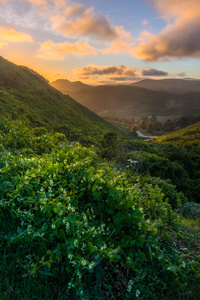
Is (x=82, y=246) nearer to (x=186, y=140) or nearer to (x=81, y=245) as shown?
(x=81, y=245)

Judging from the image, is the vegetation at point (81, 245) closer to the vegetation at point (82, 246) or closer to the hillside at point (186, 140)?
the vegetation at point (82, 246)

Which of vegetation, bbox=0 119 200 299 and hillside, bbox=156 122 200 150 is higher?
vegetation, bbox=0 119 200 299

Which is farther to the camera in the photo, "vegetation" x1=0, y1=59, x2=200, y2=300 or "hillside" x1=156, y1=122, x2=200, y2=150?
"hillside" x1=156, y1=122, x2=200, y2=150

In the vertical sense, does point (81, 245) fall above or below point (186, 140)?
above

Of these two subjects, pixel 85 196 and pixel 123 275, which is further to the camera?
pixel 85 196

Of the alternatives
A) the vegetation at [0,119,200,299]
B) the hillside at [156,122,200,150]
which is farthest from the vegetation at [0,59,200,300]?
the hillside at [156,122,200,150]

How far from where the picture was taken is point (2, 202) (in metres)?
2.72

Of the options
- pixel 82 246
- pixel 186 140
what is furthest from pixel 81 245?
pixel 186 140

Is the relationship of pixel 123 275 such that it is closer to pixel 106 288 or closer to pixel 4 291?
pixel 106 288

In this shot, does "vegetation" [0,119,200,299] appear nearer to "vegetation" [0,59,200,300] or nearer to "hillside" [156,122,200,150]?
"vegetation" [0,59,200,300]

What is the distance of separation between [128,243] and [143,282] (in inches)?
19.6

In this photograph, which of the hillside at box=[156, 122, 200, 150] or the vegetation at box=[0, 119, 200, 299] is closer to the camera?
the vegetation at box=[0, 119, 200, 299]

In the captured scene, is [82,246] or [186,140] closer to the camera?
[82,246]

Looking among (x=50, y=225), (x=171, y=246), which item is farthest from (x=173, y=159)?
(x=50, y=225)
